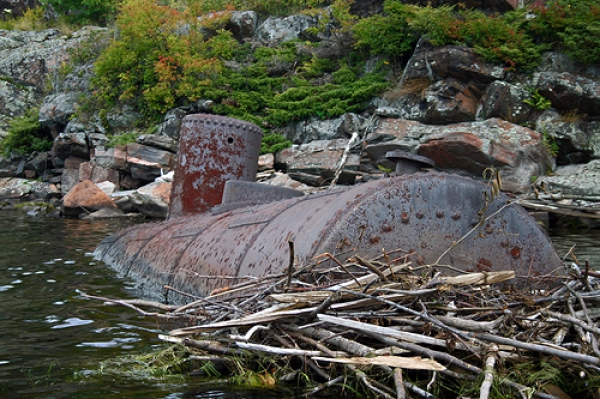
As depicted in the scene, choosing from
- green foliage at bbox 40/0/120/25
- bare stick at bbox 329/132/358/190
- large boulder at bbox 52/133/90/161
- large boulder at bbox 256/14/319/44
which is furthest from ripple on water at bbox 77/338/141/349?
green foliage at bbox 40/0/120/25

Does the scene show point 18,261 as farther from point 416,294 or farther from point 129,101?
point 129,101

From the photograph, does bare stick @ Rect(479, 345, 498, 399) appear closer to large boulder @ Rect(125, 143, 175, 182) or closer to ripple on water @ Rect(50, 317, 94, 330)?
ripple on water @ Rect(50, 317, 94, 330)

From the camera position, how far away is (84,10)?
33875 millimetres

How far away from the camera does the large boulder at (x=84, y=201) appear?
59.9 feet

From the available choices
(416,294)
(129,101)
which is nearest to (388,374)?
(416,294)


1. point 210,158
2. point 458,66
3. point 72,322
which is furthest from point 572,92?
point 72,322

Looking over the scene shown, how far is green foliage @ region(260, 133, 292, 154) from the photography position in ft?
64.8

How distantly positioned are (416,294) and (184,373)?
1.46 metres

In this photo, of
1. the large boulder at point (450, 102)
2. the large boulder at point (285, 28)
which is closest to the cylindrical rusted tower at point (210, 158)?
the large boulder at point (450, 102)

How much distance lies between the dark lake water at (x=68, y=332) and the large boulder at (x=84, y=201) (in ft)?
26.4

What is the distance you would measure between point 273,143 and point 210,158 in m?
12.4

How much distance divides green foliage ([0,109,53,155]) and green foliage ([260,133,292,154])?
12487mm

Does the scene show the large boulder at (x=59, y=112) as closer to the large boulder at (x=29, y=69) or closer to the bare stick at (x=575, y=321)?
the large boulder at (x=29, y=69)

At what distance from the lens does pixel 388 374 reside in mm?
2701
